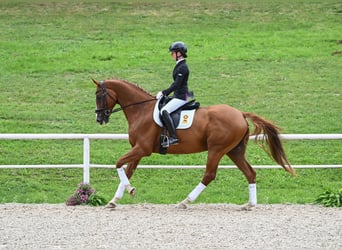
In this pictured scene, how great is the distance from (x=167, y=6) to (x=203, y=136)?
2290 cm

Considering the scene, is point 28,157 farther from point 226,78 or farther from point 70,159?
point 226,78

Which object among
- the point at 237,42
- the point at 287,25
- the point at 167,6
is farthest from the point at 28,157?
the point at 167,6

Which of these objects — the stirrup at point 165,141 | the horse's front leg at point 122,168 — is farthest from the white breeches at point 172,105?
the horse's front leg at point 122,168

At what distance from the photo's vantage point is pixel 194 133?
13516 millimetres

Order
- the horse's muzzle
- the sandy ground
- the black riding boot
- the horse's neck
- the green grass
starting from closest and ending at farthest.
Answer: the sandy ground → the black riding boot → the horse's neck → the horse's muzzle → the green grass

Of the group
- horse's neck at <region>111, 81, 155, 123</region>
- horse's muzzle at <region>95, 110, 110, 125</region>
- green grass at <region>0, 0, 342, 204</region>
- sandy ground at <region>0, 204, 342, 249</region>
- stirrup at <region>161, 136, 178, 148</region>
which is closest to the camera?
sandy ground at <region>0, 204, 342, 249</region>

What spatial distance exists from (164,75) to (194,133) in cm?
1199

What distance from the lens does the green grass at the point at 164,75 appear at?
1712 centimetres

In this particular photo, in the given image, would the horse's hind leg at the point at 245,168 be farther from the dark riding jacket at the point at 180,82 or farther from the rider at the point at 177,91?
the dark riding jacket at the point at 180,82

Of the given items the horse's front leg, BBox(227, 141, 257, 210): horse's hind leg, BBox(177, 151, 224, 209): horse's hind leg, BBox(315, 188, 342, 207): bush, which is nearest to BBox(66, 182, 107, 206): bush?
the horse's front leg

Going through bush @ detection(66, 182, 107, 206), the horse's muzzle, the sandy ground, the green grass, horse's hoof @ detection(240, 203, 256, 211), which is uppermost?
the horse's muzzle

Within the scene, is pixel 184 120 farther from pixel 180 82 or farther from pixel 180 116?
pixel 180 82

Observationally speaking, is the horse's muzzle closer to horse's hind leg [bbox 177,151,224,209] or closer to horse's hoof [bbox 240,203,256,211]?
horse's hind leg [bbox 177,151,224,209]

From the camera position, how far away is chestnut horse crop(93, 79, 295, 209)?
13430 mm
